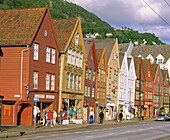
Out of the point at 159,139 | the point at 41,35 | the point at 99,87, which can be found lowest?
the point at 159,139

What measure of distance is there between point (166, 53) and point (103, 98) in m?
51.7

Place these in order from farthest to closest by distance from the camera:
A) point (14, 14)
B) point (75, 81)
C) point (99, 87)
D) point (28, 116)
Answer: point (99, 87), point (75, 81), point (14, 14), point (28, 116)

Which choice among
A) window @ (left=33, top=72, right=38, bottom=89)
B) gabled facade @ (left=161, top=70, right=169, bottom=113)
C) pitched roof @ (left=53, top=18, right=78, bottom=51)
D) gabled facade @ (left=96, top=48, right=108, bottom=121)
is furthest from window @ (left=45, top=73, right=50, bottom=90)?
gabled facade @ (left=161, top=70, right=169, bottom=113)

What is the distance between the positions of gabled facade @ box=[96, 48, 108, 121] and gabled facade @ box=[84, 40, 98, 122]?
4.65 feet

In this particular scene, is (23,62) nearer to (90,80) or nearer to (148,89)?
(90,80)

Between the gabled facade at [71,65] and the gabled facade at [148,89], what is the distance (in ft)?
128

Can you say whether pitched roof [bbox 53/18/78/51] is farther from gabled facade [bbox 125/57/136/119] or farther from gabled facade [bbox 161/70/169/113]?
gabled facade [bbox 161/70/169/113]

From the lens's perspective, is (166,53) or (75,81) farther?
(166,53)

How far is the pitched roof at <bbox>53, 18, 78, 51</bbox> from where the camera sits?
45.1 metres

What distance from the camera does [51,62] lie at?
137ft

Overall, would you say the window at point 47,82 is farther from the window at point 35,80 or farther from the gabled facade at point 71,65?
the gabled facade at point 71,65

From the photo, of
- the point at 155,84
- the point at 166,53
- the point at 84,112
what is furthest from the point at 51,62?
the point at 166,53

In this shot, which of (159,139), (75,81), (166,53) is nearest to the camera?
(159,139)

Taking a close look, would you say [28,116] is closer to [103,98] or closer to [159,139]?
[159,139]
